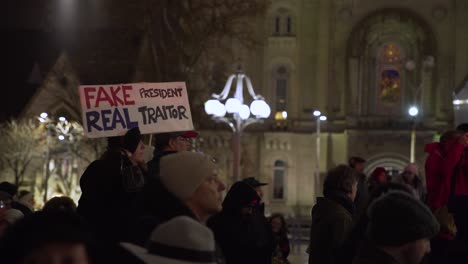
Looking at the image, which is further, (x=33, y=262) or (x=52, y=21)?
(x=52, y=21)

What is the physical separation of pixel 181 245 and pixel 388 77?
156 feet

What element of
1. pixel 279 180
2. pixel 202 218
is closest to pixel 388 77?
pixel 279 180

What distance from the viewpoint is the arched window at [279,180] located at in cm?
5106

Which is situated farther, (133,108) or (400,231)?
(133,108)

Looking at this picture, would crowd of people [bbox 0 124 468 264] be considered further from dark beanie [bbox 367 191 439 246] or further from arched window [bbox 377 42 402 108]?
arched window [bbox 377 42 402 108]

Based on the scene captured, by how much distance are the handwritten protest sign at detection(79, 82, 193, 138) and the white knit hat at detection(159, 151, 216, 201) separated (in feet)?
11.9

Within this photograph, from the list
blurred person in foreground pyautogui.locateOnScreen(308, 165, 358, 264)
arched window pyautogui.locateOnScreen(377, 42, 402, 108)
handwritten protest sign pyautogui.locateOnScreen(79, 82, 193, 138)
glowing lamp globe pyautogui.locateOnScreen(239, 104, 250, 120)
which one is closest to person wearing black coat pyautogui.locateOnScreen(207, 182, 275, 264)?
blurred person in foreground pyautogui.locateOnScreen(308, 165, 358, 264)

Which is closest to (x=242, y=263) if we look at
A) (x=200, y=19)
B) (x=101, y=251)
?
(x=101, y=251)

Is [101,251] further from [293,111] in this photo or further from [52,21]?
[52,21]

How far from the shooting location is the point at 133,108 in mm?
10414

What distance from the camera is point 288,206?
166ft

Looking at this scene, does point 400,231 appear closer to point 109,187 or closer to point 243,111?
point 109,187

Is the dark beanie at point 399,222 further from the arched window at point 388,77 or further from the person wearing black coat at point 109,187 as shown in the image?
the arched window at point 388,77

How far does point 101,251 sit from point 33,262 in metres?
0.40
